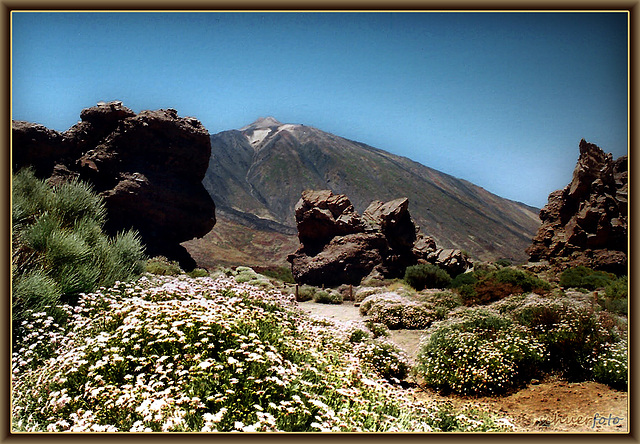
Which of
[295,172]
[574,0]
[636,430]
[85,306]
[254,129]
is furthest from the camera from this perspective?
[254,129]

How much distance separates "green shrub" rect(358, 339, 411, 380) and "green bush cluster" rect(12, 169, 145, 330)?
164 inches

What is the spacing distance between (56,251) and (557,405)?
7299 mm

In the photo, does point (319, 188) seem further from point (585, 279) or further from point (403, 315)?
point (403, 315)

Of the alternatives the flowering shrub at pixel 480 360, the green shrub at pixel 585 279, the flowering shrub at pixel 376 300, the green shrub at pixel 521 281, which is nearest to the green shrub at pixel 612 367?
the flowering shrub at pixel 480 360

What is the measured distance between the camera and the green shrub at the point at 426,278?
826 inches

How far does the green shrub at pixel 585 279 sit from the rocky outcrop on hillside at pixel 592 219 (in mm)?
2120

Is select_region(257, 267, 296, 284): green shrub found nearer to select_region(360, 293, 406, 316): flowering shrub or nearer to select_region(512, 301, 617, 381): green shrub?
select_region(360, 293, 406, 316): flowering shrub

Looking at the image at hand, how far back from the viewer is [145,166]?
66.1 ft

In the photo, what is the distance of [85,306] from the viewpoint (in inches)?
231

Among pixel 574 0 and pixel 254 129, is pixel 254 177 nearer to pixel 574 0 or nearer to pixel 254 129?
pixel 254 129

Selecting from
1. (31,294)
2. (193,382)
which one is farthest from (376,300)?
(193,382)

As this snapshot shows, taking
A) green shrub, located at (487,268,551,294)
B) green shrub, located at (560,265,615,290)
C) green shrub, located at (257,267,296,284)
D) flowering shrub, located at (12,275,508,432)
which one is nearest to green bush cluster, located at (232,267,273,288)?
green shrub, located at (257,267,296,284)

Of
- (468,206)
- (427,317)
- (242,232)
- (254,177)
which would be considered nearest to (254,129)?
(254,177)

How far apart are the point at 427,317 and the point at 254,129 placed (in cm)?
16857
